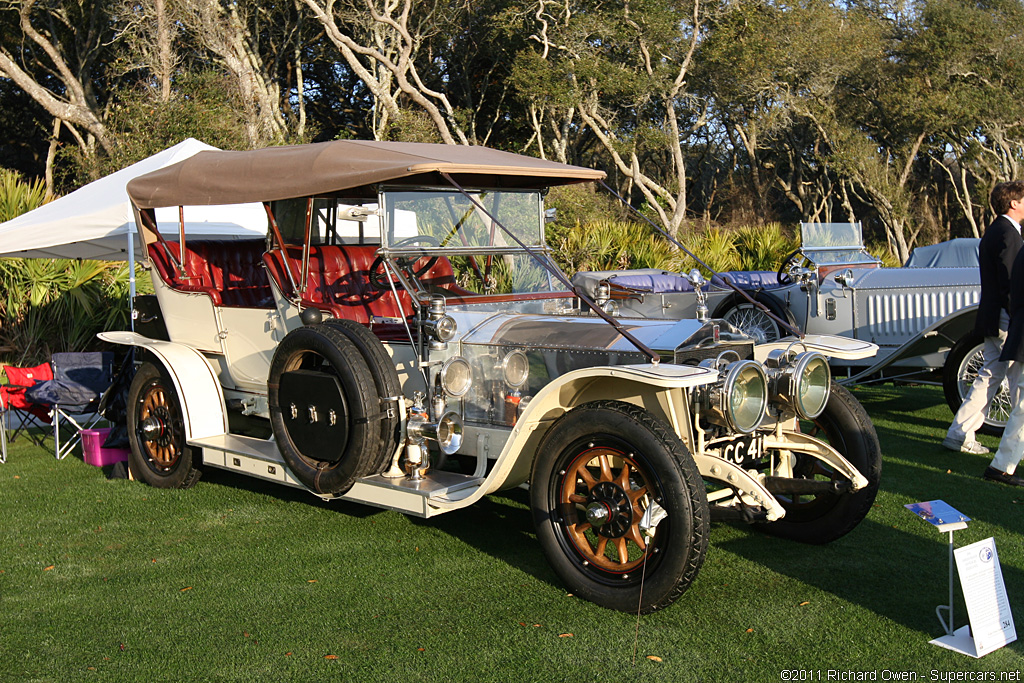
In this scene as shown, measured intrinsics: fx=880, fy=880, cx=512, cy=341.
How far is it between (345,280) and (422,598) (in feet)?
7.59

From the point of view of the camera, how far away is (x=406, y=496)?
425 cm

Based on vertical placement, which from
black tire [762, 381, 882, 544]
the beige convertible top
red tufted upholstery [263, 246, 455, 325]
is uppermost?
the beige convertible top

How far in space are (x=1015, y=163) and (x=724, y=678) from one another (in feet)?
91.4

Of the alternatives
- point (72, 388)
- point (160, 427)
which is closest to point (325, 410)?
point (160, 427)

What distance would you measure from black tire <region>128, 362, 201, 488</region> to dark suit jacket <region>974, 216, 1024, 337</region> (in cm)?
548

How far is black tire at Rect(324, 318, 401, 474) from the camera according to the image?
439cm

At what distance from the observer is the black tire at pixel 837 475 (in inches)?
165

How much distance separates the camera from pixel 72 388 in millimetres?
6891

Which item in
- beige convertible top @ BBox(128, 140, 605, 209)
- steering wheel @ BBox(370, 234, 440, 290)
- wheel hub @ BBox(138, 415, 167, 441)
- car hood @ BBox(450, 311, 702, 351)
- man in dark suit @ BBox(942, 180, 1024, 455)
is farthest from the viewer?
man in dark suit @ BBox(942, 180, 1024, 455)

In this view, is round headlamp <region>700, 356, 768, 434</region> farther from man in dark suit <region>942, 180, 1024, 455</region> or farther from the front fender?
man in dark suit <region>942, 180, 1024, 455</region>

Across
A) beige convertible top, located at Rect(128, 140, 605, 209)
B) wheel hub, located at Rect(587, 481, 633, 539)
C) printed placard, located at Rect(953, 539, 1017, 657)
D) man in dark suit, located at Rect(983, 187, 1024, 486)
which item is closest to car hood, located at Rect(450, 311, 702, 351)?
wheel hub, located at Rect(587, 481, 633, 539)

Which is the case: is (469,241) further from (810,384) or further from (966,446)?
(966,446)

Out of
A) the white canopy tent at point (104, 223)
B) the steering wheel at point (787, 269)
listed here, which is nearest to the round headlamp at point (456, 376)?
the white canopy tent at point (104, 223)

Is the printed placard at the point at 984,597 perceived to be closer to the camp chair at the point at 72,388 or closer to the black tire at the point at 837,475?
the black tire at the point at 837,475
